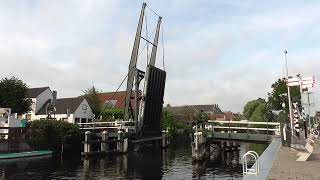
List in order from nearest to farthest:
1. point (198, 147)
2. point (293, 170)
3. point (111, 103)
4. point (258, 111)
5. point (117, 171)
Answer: point (293, 170), point (117, 171), point (198, 147), point (111, 103), point (258, 111)

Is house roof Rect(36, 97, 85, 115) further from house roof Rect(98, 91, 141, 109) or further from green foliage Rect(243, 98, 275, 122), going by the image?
green foliage Rect(243, 98, 275, 122)

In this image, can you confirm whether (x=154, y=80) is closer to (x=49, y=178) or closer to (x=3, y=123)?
(x=3, y=123)

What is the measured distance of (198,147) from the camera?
95.8ft

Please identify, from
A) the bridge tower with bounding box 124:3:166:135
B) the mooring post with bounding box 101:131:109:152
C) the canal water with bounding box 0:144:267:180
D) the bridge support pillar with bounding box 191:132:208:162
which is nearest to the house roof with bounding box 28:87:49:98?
the bridge tower with bounding box 124:3:166:135

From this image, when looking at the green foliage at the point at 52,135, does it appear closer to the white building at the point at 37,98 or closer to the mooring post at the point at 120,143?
the mooring post at the point at 120,143

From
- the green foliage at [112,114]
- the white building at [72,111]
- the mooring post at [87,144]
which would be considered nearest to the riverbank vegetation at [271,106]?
the green foliage at [112,114]

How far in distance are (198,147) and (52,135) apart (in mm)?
14473

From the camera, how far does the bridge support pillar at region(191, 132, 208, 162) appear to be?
2878cm

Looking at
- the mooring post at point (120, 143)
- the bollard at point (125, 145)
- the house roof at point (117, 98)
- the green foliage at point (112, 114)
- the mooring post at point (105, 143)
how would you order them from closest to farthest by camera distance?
1. the mooring post at point (105, 143)
2. the mooring post at point (120, 143)
3. the bollard at point (125, 145)
4. the green foliage at point (112, 114)
5. the house roof at point (117, 98)

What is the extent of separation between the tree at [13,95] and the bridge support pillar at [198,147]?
25.6 metres

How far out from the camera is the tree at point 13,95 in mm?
43875

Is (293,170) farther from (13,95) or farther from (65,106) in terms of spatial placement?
(65,106)

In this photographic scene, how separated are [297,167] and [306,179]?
246 cm

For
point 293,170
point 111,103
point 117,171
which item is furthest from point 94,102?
point 293,170
